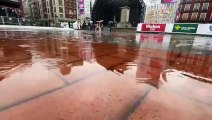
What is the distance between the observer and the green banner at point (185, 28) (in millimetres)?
12480

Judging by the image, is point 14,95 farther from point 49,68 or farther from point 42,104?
point 49,68

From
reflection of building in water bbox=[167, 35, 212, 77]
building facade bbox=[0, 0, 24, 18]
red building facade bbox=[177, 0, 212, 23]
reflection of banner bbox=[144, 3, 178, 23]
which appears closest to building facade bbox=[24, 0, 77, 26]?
building facade bbox=[0, 0, 24, 18]

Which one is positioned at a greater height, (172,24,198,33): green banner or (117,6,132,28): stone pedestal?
(117,6,132,28): stone pedestal

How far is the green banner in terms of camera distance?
12480 millimetres

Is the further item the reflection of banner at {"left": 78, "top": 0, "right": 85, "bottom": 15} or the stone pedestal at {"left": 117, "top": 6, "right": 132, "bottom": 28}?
the reflection of banner at {"left": 78, "top": 0, "right": 85, "bottom": 15}

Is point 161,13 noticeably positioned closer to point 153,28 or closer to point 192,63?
point 153,28

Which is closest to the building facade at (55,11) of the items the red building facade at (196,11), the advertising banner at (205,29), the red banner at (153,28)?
the red banner at (153,28)

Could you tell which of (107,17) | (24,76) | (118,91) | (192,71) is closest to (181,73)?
(192,71)

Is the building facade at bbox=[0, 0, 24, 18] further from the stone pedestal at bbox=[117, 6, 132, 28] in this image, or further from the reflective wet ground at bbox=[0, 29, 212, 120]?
the reflective wet ground at bbox=[0, 29, 212, 120]

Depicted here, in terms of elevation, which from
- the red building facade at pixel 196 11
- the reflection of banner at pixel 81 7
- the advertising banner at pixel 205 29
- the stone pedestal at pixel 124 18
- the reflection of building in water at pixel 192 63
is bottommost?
the reflection of building in water at pixel 192 63

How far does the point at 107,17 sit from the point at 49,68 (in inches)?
913

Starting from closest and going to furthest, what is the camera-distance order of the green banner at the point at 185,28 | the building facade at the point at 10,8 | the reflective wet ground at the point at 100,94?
the reflective wet ground at the point at 100,94 < the green banner at the point at 185,28 < the building facade at the point at 10,8

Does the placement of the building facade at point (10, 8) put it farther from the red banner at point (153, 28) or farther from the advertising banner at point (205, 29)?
the advertising banner at point (205, 29)

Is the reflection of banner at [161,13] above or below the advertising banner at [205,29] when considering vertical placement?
Answer: above
